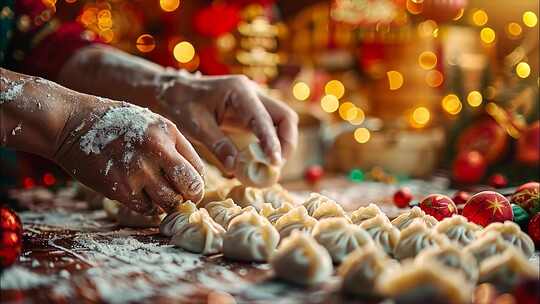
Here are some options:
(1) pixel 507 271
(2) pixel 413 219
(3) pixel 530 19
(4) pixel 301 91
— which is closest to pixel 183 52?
(4) pixel 301 91

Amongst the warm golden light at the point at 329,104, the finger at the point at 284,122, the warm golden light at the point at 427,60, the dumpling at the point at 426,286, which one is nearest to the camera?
the dumpling at the point at 426,286

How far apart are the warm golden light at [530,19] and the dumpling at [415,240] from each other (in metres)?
1.65

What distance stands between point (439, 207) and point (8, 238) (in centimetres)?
101

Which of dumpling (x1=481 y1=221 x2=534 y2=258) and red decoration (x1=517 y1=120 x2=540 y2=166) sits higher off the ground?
red decoration (x1=517 y1=120 x2=540 y2=166)

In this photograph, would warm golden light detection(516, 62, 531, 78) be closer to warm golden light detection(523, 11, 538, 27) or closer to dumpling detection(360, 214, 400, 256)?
warm golden light detection(523, 11, 538, 27)

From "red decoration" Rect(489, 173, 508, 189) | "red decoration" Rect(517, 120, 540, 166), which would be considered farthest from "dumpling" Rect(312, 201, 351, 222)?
"red decoration" Rect(517, 120, 540, 166)

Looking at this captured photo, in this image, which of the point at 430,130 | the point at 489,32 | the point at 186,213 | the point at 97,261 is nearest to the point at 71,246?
the point at 97,261

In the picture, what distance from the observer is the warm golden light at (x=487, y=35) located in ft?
11.0

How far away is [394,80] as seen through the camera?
4422 mm

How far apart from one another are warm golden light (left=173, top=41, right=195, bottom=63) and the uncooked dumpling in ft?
7.61

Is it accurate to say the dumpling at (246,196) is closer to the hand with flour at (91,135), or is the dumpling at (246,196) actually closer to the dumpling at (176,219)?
the dumpling at (176,219)

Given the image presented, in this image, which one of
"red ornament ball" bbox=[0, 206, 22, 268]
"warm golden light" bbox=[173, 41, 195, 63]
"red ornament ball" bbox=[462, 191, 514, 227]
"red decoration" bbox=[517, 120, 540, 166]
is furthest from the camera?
"warm golden light" bbox=[173, 41, 195, 63]

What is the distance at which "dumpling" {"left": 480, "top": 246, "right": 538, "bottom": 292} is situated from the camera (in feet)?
4.05

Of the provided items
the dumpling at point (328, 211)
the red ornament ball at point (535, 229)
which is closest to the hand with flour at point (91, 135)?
the dumpling at point (328, 211)
